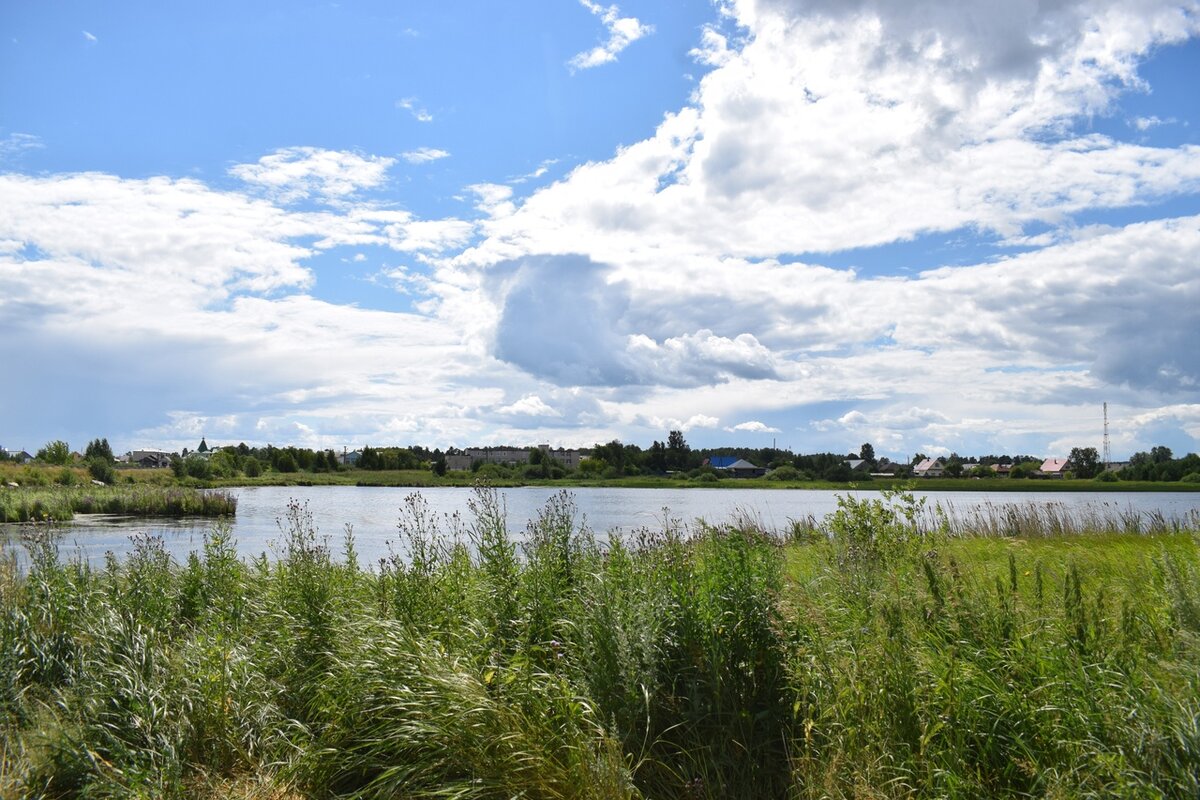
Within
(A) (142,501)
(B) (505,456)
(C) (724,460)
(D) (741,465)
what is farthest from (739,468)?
(A) (142,501)

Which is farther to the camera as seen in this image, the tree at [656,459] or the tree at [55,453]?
the tree at [656,459]

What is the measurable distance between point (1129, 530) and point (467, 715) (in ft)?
65.0

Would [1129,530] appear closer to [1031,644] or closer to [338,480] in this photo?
[1031,644]

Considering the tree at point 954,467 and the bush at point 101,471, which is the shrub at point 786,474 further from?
the bush at point 101,471

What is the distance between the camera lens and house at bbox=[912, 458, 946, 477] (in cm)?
11337

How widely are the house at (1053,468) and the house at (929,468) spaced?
12680 millimetres

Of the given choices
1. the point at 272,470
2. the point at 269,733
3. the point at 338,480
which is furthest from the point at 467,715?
the point at 272,470

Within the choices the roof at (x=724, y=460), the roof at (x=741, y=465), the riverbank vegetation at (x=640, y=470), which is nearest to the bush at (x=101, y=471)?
the riverbank vegetation at (x=640, y=470)

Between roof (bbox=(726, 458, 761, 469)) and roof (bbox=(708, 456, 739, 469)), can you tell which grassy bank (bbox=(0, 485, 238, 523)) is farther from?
roof (bbox=(708, 456, 739, 469))

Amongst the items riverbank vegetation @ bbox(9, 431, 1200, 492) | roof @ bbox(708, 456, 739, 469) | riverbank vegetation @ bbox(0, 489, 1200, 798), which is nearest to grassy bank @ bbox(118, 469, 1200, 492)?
riverbank vegetation @ bbox(9, 431, 1200, 492)

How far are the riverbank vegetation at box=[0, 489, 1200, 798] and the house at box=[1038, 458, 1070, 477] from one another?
4640 inches

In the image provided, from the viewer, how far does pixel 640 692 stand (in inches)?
250

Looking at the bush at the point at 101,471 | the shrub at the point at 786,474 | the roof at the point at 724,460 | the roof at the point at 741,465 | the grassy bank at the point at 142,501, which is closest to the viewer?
the grassy bank at the point at 142,501

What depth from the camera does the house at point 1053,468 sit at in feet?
367
